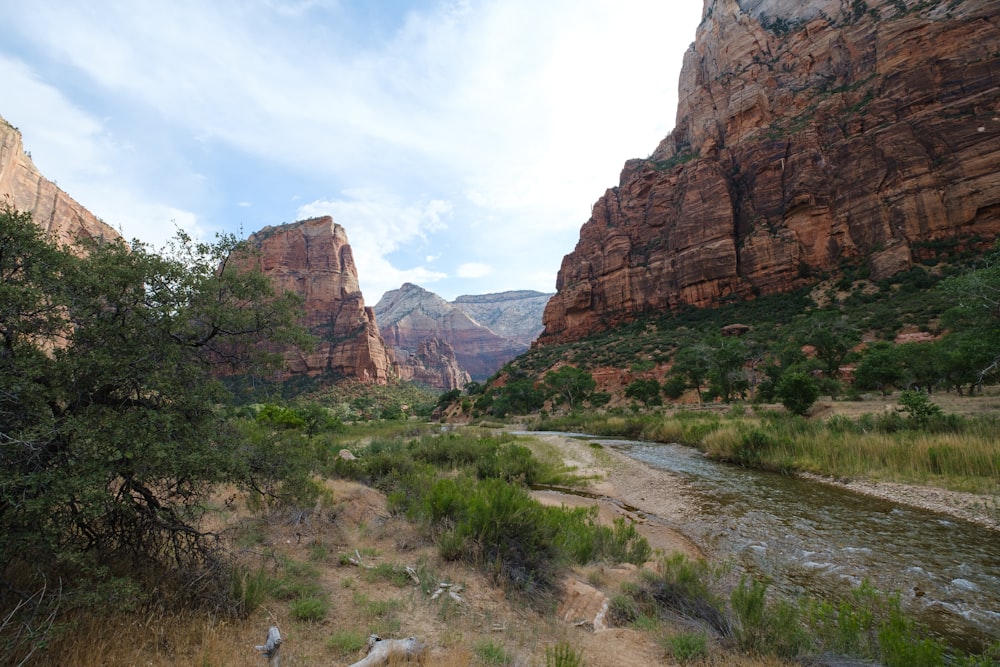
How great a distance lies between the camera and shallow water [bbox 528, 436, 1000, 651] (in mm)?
5152

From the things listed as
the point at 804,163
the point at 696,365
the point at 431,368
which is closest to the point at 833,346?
the point at 696,365

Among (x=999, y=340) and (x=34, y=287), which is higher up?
(x=34, y=287)

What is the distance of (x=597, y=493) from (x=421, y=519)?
6.80 m

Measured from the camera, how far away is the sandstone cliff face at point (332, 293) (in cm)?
10231

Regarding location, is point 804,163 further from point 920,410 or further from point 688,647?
point 688,647

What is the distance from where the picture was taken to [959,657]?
4000mm

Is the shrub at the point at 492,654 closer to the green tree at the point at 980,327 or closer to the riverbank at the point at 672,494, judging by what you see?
the riverbank at the point at 672,494

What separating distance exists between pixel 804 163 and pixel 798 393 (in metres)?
60.4

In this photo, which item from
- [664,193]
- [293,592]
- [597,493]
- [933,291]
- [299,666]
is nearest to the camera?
[299,666]

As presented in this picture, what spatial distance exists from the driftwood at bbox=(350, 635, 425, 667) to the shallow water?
5184 mm

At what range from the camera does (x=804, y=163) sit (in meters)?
62.5

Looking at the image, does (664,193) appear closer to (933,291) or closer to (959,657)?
(933,291)

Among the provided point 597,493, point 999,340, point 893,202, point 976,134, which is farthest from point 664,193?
point 597,493

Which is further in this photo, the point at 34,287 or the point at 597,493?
the point at 597,493
